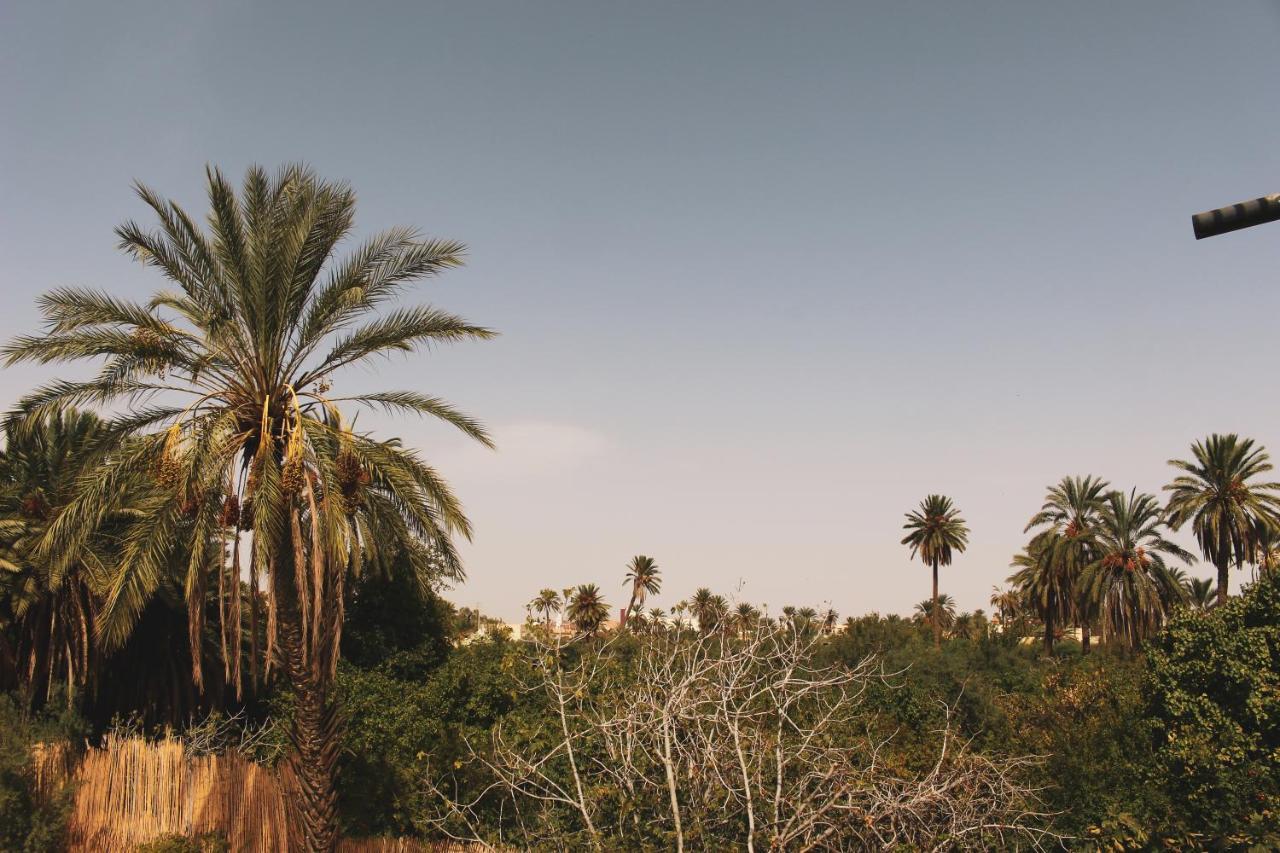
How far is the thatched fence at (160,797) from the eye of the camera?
12953 mm

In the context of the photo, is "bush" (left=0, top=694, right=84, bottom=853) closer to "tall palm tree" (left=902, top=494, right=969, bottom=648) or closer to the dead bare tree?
the dead bare tree

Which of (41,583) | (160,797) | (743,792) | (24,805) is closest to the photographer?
(743,792)

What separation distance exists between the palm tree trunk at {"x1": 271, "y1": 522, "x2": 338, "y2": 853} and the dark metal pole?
10.8 metres

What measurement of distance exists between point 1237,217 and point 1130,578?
36879mm

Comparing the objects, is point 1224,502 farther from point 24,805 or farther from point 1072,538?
point 24,805

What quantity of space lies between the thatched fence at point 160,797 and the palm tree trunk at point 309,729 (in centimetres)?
191

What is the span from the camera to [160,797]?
43.1 ft

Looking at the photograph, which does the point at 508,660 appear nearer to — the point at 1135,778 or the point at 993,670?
the point at 1135,778


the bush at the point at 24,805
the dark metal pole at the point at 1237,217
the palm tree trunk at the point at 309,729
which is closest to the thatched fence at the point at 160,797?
the bush at the point at 24,805

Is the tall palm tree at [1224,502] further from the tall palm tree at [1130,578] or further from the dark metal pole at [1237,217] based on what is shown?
the dark metal pole at [1237,217]

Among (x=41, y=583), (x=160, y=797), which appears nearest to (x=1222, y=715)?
Result: (x=160, y=797)

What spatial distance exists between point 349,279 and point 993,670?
31335 millimetres

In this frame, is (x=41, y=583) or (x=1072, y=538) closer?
(x=41, y=583)

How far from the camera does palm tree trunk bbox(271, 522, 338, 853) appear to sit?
11.3 metres
